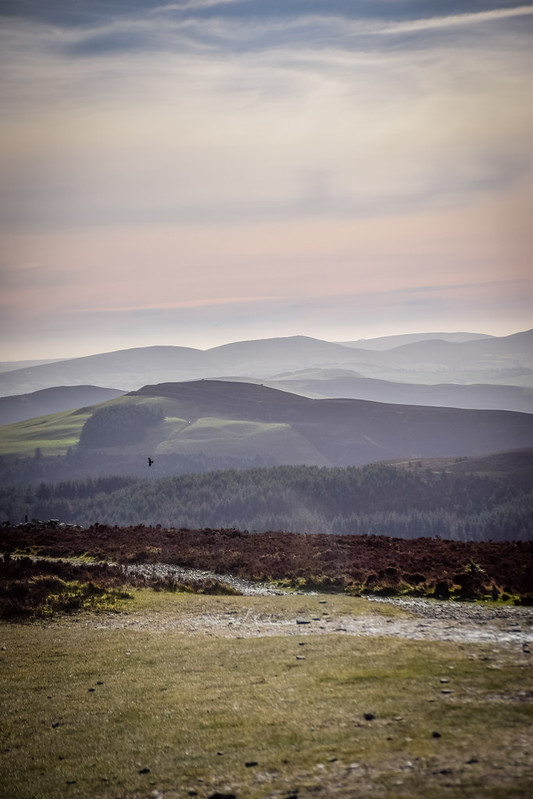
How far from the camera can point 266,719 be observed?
571 inches

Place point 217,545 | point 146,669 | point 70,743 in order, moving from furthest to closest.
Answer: point 217,545, point 146,669, point 70,743

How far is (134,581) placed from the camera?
3744cm

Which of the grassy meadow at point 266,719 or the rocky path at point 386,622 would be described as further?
the rocky path at point 386,622

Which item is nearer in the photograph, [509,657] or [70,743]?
[70,743]

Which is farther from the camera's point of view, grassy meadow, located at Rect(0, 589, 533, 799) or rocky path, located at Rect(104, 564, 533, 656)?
rocky path, located at Rect(104, 564, 533, 656)

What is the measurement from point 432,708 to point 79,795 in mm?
7330

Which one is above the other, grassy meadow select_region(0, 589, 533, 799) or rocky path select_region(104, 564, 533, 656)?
grassy meadow select_region(0, 589, 533, 799)

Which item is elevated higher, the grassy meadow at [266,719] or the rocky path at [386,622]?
the grassy meadow at [266,719]

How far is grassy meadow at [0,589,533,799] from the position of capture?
11.2 m

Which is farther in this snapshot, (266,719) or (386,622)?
(386,622)

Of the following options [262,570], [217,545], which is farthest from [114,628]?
[217,545]

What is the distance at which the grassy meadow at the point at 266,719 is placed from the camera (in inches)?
443

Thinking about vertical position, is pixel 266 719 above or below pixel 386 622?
above

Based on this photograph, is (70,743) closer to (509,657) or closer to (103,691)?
(103,691)
